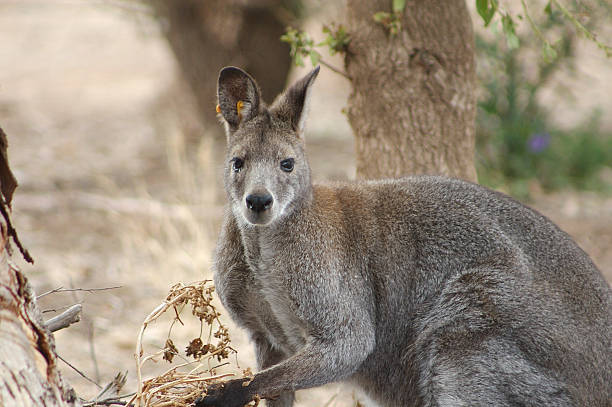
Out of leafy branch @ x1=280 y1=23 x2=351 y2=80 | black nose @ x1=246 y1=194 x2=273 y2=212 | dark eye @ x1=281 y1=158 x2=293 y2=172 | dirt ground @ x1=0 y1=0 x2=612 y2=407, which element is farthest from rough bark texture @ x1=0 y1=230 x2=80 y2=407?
leafy branch @ x1=280 y1=23 x2=351 y2=80

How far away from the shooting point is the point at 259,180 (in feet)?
13.0

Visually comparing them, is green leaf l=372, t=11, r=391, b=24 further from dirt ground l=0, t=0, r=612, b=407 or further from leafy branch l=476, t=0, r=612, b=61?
dirt ground l=0, t=0, r=612, b=407

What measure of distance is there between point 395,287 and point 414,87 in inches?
58.6

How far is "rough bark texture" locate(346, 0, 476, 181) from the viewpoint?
5012 mm

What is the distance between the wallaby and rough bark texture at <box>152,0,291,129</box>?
7.13 metres

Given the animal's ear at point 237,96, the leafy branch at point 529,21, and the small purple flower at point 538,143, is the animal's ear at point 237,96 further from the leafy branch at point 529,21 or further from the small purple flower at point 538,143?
the small purple flower at point 538,143

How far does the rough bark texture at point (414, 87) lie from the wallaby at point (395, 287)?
0.76 metres

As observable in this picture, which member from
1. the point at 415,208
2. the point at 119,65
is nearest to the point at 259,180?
the point at 415,208

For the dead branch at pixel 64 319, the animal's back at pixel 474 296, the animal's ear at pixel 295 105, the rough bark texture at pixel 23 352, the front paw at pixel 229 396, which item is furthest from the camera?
the animal's ear at pixel 295 105

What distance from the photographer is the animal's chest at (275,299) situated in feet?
13.3

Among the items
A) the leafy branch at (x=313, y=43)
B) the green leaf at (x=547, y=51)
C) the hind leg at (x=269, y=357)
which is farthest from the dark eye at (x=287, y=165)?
the green leaf at (x=547, y=51)

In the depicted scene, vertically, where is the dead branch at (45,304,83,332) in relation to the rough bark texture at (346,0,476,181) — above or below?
below

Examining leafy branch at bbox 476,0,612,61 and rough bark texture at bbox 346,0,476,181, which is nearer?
leafy branch at bbox 476,0,612,61

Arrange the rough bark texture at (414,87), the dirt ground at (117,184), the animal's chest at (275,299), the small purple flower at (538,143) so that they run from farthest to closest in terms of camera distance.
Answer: the small purple flower at (538,143)
the dirt ground at (117,184)
the rough bark texture at (414,87)
the animal's chest at (275,299)
